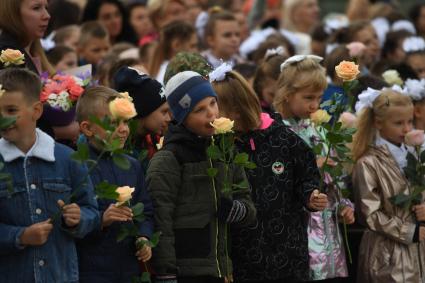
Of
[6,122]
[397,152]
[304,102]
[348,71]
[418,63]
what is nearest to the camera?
[6,122]

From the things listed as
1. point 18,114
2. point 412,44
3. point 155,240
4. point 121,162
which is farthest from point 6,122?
point 412,44

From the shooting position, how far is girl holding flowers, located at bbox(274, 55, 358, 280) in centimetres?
736

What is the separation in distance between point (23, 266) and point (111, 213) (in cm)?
59

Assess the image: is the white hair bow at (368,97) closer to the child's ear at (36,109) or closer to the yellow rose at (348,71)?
the yellow rose at (348,71)

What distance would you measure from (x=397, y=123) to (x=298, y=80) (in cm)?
92

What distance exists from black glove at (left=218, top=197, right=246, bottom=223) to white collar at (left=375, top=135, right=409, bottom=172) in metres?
1.92

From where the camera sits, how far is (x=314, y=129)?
25.2 ft

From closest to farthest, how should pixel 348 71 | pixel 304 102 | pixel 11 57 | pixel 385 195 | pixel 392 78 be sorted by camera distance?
pixel 11 57, pixel 348 71, pixel 304 102, pixel 385 195, pixel 392 78

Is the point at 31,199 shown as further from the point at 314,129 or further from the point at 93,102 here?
the point at 314,129

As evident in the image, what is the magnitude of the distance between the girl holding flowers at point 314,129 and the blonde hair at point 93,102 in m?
1.68

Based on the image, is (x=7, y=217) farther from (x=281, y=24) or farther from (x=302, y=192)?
(x=281, y=24)

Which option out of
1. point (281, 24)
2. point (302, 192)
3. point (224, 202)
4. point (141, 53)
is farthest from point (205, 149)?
point (281, 24)

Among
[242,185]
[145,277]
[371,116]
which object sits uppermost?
[371,116]

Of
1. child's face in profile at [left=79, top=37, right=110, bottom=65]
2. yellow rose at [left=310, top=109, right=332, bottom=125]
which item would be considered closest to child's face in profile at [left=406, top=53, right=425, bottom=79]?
child's face in profile at [left=79, top=37, right=110, bottom=65]
